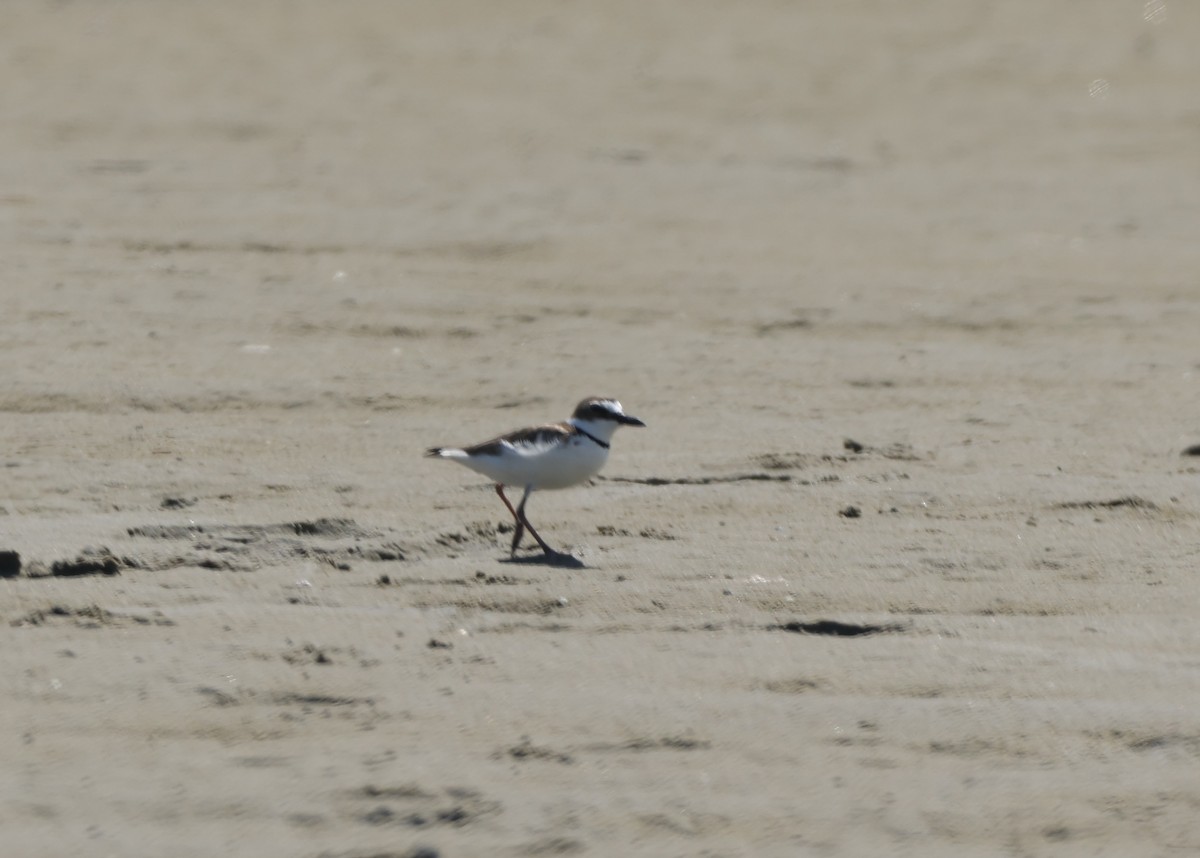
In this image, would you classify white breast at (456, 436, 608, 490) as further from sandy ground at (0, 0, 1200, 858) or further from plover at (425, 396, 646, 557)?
sandy ground at (0, 0, 1200, 858)

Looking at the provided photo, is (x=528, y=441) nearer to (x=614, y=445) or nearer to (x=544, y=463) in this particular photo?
(x=544, y=463)

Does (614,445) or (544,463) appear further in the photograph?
(614,445)

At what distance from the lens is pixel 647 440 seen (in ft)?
25.4

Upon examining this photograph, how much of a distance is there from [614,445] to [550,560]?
5.93 feet

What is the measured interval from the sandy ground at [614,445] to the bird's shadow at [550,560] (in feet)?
0.37

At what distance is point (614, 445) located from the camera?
7664mm

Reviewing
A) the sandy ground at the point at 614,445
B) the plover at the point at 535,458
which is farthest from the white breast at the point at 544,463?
the sandy ground at the point at 614,445

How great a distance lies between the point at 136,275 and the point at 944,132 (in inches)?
283

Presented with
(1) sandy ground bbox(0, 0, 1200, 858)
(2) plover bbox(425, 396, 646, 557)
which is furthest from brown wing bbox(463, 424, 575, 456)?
(1) sandy ground bbox(0, 0, 1200, 858)

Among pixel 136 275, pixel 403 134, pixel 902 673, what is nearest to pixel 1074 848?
pixel 902 673

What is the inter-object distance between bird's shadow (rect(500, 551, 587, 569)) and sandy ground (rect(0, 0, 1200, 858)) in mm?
112

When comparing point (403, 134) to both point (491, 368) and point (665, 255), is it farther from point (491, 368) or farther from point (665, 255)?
point (491, 368)

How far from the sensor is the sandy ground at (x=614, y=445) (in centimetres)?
432

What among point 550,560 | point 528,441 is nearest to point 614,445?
point 528,441
